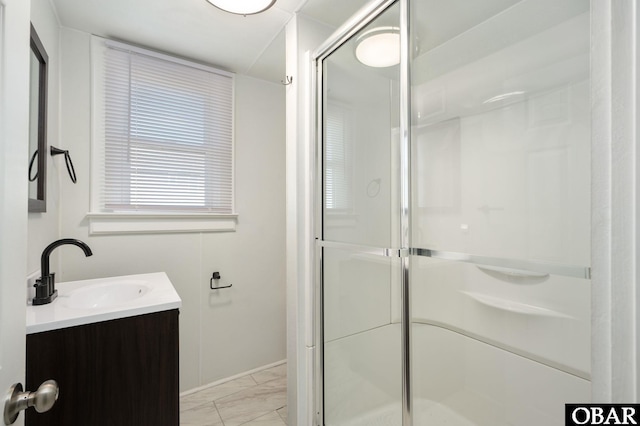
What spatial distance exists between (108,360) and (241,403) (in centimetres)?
114

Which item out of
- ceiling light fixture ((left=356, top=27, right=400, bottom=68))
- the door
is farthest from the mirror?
ceiling light fixture ((left=356, top=27, right=400, bottom=68))

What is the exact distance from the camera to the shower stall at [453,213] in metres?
1.12

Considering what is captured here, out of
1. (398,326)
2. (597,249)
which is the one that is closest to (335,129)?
(398,326)

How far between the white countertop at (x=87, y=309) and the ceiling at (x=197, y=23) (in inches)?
58.6

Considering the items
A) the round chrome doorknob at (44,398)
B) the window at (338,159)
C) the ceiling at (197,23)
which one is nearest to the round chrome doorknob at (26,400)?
the round chrome doorknob at (44,398)

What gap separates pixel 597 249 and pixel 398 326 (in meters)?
0.83

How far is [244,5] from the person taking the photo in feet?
4.79

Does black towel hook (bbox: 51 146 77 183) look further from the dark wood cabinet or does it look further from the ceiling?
the dark wood cabinet

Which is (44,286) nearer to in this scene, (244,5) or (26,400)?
(26,400)

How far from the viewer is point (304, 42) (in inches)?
66.4

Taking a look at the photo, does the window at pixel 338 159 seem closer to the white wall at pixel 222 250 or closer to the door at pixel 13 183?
the white wall at pixel 222 250

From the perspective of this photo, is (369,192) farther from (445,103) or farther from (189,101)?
(189,101)

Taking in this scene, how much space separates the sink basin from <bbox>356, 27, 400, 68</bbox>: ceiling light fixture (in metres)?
1.58

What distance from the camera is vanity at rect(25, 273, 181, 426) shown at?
3.50ft
